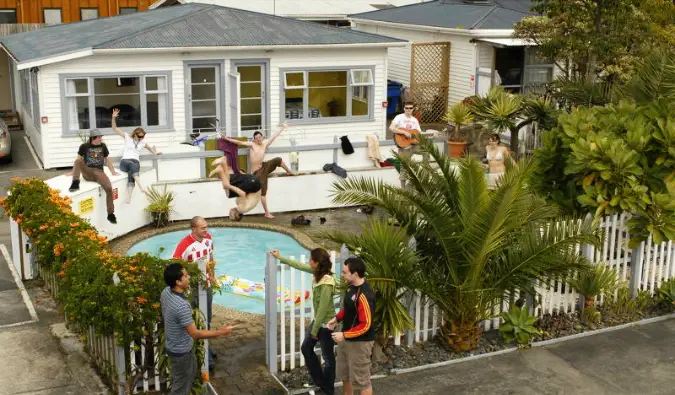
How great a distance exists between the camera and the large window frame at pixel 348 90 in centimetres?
2219

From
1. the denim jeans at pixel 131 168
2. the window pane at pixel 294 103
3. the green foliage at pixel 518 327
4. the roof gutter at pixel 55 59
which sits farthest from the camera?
the window pane at pixel 294 103

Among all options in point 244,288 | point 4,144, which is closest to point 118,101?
point 4,144

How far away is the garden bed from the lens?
388 inches

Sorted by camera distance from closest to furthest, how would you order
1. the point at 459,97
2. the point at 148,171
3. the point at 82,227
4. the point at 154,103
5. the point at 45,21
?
the point at 82,227 → the point at 148,171 → the point at 154,103 → the point at 459,97 → the point at 45,21

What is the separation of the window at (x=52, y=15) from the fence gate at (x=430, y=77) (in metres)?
16.0

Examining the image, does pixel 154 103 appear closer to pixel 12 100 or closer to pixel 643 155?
pixel 12 100

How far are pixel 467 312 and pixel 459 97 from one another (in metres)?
17.3

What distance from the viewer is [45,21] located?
3559cm

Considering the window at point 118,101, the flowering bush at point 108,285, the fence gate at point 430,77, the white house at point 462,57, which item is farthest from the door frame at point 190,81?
the flowering bush at point 108,285

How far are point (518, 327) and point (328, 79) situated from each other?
1304 centimetres

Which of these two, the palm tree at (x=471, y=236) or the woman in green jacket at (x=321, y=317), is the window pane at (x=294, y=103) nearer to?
the palm tree at (x=471, y=236)

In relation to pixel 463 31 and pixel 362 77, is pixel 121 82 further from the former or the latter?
pixel 463 31

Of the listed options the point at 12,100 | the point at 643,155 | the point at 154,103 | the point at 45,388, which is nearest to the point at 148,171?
the point at 154,103

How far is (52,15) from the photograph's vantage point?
35.7 metres
